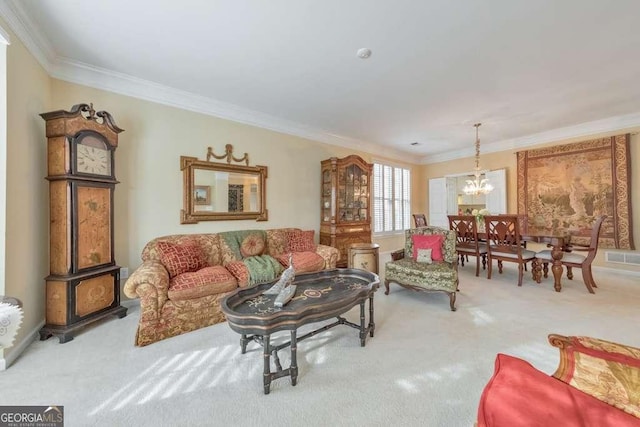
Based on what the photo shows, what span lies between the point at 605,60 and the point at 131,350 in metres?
5.38

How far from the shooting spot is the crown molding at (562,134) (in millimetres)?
4434

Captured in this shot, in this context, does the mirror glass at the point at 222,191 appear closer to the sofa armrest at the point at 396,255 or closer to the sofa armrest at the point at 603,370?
the sofa armrest at the point at 396,255

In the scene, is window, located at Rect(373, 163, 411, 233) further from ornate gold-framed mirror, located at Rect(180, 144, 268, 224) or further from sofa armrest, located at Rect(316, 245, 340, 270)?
ornate gold-framed mirror, located at Rect(180, 144, 268, 224)

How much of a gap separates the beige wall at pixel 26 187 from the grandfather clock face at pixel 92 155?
1.06 ft

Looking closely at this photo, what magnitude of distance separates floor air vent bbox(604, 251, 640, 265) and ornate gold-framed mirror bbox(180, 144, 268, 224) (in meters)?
6.10

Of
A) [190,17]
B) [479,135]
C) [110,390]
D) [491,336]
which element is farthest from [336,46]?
[479,135]

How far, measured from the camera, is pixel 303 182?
4.87 metres

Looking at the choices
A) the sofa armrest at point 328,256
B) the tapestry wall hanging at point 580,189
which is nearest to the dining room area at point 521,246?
the tapestry wall hanging at point 580,189

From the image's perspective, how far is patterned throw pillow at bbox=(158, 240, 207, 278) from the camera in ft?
9.21

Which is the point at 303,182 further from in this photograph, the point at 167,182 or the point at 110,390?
the point at 110,390

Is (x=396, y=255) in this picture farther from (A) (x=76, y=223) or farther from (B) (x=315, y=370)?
(A) (x=76, y=223)

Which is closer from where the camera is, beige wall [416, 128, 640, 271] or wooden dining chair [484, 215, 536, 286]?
wooden dining chair [484, 215, 536, 286]

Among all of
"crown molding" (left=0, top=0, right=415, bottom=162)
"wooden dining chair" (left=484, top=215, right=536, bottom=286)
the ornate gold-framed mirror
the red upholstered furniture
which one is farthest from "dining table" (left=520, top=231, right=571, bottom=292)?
the ornate gold-framed mirror

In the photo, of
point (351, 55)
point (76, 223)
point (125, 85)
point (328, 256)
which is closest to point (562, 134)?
point (351, 55)
